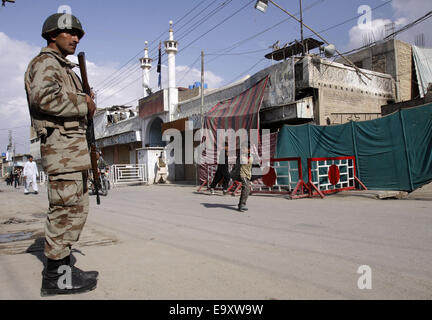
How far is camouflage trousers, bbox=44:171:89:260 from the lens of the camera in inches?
93.0

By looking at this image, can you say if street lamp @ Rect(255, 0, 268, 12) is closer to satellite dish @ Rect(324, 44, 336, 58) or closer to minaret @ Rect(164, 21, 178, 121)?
satellite dish @ Rect(324, 44, 336, 58)

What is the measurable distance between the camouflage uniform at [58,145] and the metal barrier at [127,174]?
16.2m

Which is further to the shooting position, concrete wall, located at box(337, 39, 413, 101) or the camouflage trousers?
concrete wall, located at box(337, 39, 413, 101)

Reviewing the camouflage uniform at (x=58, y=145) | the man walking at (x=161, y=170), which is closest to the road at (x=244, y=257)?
the camouflage uniform at (x=58, y=145)

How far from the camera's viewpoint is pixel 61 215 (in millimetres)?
2379

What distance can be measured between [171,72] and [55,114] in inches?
834

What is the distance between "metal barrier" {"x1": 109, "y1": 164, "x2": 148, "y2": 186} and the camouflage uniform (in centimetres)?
1624

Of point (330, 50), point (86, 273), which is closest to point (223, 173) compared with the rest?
point (330, 50)

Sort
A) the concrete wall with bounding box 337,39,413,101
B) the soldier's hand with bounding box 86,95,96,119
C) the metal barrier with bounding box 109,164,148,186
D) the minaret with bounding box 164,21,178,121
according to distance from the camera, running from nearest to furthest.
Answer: the soldier's hand with bounding box 86,95,96,119
the concrete wall with bounding box 337,39,413,101
the metal barrier with bounding box 109,164,148,186
the minaret with bounding box 164,21,178,121

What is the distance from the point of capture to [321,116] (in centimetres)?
1238

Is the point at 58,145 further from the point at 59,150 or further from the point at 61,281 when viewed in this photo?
the point at 61,281

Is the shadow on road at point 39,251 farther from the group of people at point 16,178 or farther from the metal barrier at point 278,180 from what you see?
the group of people at point 16,178

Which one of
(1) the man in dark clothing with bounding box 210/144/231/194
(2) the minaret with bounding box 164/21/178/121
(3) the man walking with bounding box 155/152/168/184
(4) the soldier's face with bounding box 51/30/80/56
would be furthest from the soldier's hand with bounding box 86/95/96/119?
(2) the minaret with bounding box 164/21/178/121

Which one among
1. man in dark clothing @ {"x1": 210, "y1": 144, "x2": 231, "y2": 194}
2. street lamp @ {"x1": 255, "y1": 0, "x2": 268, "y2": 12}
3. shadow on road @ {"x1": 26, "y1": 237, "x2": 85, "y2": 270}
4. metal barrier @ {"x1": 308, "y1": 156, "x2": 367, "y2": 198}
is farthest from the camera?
street lamp @ {"x1": 255, "y1": 0, "x2": 268, "y2": 12}
